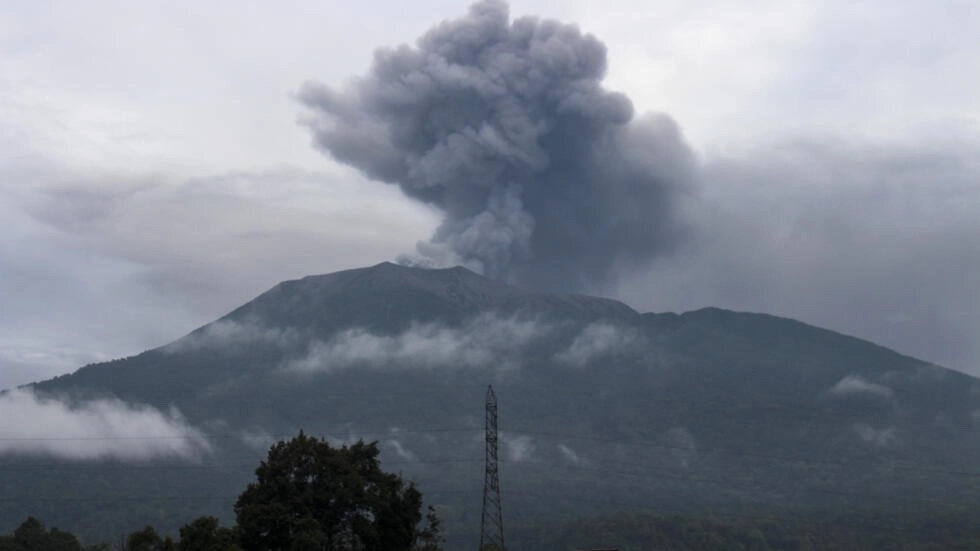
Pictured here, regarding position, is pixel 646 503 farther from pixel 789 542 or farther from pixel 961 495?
pixel 961 495

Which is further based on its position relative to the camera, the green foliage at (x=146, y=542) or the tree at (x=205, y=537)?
the green foliage at (x=146, y=542)

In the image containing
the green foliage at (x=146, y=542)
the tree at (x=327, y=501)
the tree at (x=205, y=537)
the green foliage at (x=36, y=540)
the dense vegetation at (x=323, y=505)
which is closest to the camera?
the tree at (x=205, y=537)

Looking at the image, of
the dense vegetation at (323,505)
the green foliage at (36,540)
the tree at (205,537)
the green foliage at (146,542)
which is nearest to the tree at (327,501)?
the dense vegetation at (323,505)

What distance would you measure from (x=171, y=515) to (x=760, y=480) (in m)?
94.4

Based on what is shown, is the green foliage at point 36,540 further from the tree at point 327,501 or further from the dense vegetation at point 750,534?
the dense vegetation at point 750,534

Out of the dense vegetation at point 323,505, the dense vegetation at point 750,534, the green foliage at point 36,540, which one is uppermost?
the dense vegetation at point 323,505

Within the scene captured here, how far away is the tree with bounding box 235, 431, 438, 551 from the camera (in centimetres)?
6353

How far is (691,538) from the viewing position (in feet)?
495

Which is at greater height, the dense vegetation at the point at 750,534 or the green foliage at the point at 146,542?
the green foliage at the point at 146,542

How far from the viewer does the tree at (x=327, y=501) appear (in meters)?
63.5

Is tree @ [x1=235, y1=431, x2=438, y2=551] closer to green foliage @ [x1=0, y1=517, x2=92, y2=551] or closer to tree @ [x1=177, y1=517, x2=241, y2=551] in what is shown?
tree @ [x1=177, y1=517, x2=241, y2=551]

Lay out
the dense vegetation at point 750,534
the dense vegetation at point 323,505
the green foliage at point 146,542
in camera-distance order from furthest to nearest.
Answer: the dense vegetation at point 750,534
the dense vegetation at point 323,505
the green foliage at point 146,542

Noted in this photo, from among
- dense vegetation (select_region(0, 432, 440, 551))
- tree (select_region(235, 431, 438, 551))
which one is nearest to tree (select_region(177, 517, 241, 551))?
dense vegetation (select_region(0, 432, 440, 551))

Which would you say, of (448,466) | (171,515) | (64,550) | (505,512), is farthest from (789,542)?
(64,550)
